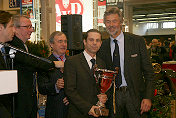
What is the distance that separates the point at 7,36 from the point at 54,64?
0.75 meters

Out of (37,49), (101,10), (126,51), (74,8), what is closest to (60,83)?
(126,51)

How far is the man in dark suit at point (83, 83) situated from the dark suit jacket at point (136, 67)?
332mm

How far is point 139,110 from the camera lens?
2.54 m

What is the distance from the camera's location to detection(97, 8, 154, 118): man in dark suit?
2504 mm

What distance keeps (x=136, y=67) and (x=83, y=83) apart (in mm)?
583

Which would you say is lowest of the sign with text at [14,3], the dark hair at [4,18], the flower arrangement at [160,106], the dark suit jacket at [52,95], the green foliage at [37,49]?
the flower arrangement at [160,106]

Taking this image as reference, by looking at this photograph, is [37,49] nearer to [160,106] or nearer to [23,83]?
[160,106]

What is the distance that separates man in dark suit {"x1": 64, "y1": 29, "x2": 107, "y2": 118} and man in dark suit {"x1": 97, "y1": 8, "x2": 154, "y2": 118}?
0.29 meters

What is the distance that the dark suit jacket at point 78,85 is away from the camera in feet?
7.25

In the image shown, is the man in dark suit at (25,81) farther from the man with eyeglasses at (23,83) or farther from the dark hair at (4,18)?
the dark hair at (4,18)

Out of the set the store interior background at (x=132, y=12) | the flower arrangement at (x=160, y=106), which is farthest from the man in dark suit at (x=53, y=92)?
the store interior background at (x=132, y=12)

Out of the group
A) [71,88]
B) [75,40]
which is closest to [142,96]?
[71,88]

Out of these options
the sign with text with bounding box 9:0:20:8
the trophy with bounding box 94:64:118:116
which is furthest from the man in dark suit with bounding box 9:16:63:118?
the sign with text with bounding box 9:0:20:8

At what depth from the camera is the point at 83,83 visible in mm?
2277
